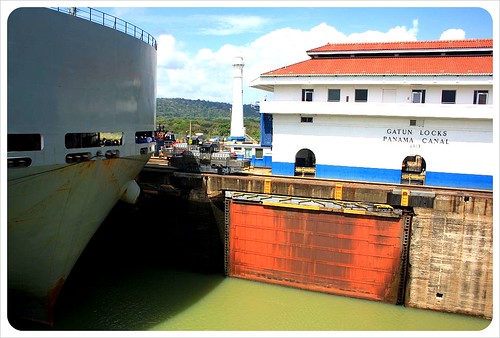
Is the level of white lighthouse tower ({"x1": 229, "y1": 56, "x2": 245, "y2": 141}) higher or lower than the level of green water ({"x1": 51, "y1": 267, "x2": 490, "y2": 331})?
higher

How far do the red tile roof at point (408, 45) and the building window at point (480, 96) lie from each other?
117 inches

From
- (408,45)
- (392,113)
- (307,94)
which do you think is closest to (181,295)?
(307,94)

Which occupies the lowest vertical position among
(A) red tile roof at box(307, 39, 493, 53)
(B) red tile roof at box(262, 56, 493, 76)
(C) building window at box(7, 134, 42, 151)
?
(C) building window at box(7, 134, 42, 151)

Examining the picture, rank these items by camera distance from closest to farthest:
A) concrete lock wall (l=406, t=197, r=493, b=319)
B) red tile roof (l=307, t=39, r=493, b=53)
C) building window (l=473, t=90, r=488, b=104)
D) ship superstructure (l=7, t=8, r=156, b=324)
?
ship superstructure (l=7, t=8, r=156, b=324)
concrete lock wall (l=406, t=197, r=493, b=319)
building window (l=473, t=90, r=488, b=104)
red tile roof (l=307, t=39, r=493, b=53)

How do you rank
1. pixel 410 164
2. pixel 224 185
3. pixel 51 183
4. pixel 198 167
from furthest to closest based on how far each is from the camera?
pixel 410 164
pixel 198 167
pixel 224 185
pixel 51 183

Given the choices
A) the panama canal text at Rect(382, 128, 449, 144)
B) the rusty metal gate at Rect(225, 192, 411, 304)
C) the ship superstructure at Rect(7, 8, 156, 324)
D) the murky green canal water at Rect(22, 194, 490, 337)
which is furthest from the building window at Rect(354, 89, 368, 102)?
the ship superstructure at Rect(7, 8, 156, 324)

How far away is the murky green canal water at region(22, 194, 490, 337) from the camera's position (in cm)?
1259

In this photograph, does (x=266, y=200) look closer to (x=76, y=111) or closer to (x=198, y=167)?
(x=198, y=167)

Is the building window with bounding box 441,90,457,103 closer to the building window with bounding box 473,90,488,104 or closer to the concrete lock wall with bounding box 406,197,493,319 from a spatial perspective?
the building window with bounding box 473,90,488,104

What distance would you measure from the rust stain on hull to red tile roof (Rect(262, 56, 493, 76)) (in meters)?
6.95

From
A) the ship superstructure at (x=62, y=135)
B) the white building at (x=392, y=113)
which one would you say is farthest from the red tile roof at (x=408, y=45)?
the ship superstructure at (x=62, y=135)

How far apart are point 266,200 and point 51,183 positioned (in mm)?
7777

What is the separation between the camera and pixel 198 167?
1727 centimetres

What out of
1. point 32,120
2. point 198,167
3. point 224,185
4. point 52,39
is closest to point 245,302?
point 224,185
